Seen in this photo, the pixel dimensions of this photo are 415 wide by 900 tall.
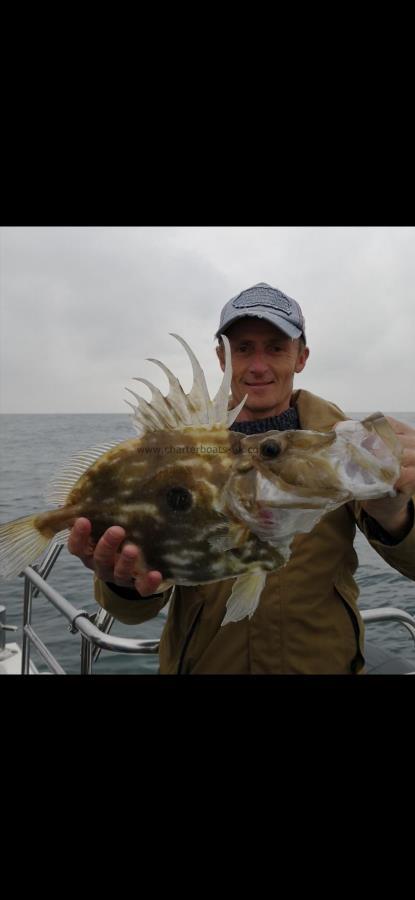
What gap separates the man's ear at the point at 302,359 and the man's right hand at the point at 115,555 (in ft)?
4.73

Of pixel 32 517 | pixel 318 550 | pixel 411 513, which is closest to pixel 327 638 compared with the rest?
pixel 318 550

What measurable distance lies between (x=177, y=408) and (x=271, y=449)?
384 millimetres

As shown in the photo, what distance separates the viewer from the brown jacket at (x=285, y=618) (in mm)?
2414

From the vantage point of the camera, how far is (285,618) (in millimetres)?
2432

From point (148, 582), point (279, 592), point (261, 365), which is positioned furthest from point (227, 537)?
point (261, 365)

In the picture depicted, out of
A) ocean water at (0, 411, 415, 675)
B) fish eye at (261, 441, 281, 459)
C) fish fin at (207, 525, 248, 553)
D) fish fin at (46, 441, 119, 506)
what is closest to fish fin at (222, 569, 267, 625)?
fish fin at (207, 525, 248, 553)

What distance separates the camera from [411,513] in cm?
223

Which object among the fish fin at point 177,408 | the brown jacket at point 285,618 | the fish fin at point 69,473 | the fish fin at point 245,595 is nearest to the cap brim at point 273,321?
the fish fin at point 177,408

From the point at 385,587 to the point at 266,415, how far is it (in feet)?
28.1

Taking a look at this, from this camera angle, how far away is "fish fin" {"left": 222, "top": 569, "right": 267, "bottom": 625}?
6.36 ft

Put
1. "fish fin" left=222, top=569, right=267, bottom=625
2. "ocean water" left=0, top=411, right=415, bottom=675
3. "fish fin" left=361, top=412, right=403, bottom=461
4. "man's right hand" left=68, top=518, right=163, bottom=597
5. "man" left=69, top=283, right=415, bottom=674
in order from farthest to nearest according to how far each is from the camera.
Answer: "ocean water" left=0, top=411, right=415, bottom=675 → "man" left=69, top=283, right=415, bottom=674 → "man's right hand" left=68, top=518, right=163, bottom=597 → "fish fin" left=222, top=569, right=267, bottom=625 → "fish fin" left=361, top=412, right=403, bottom=461

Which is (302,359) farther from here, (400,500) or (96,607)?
Answer: (96,607)

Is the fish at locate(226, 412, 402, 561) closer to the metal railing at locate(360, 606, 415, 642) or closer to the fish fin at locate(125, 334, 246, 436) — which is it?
the fish fin at locate(125, 334, 246, 436)

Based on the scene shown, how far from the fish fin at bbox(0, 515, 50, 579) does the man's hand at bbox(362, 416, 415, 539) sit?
127 cm
